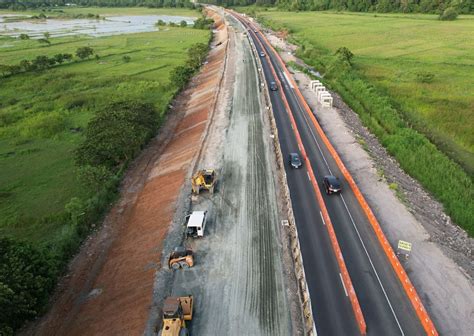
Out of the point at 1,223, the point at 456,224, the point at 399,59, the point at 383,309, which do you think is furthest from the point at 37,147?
the point at 399,59

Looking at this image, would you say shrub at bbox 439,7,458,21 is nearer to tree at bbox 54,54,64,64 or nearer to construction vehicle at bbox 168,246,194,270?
tree at bbox 54,54,64,64

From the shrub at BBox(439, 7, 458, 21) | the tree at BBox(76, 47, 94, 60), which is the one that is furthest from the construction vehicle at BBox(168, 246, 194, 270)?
the shrub at BBox(439, 7, 458, 21)

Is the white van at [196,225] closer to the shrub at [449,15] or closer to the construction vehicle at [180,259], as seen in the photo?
the construction vehicle at [180,259]

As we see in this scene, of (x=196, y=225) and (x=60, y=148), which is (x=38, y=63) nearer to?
(x=60, y=148)

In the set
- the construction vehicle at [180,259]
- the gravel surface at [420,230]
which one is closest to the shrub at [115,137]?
the construction vehicle at [180,259]

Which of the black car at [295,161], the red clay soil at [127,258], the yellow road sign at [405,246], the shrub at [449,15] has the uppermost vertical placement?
the shrub at [449,15]
